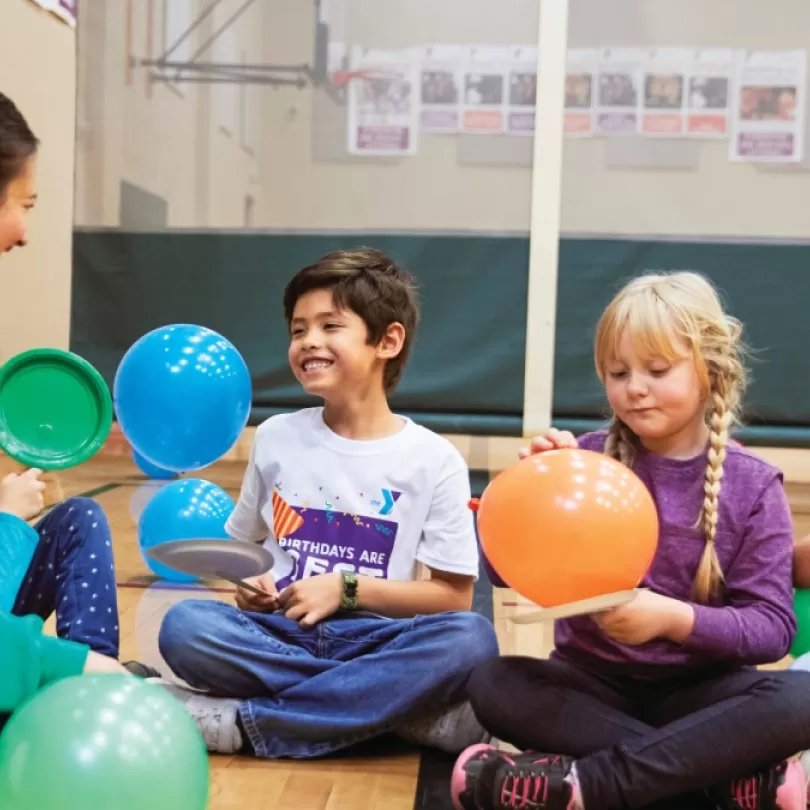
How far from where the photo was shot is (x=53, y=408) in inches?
82.4

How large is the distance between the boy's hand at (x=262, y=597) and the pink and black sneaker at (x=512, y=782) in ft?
1.18

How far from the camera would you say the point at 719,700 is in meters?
1.14

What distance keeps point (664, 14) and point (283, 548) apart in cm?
325

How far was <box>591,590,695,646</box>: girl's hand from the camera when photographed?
1.08 metres

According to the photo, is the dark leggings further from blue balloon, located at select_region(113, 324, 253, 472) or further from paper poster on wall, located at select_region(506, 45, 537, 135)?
paper poster on wall, located at select_region(506, 45, 537, 135)

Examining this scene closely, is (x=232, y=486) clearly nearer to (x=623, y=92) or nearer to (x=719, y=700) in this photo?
(x=623, y=92)

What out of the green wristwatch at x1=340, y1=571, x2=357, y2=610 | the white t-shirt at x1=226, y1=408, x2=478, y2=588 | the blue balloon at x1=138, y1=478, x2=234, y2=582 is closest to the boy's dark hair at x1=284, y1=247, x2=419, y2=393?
the white t-shirt at x1=226, y1=408, x2=478, y2=588

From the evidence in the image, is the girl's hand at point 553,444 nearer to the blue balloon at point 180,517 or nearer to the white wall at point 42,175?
the blue balloon at point 180,517

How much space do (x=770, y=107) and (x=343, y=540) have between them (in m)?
3.22

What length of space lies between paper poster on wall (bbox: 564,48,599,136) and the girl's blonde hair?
2961 millimetres

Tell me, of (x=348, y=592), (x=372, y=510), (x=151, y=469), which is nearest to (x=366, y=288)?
(x=372, y=510)

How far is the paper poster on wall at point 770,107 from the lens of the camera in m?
3.97

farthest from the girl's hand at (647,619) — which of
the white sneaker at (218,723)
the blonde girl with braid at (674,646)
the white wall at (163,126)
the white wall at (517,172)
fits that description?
the white wall at (163,126)

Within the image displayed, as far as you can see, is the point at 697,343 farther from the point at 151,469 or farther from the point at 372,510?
the point at 151,469
